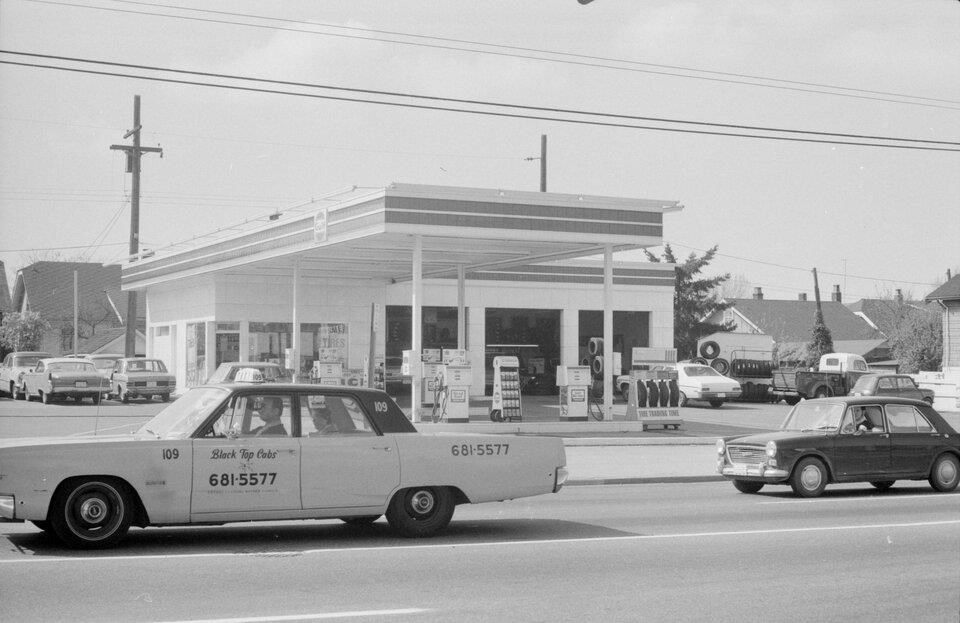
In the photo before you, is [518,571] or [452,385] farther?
[452,385]

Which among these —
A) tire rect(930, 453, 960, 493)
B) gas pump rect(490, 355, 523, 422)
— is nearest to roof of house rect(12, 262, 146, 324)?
gas pump rect(490, 355, 523, 422)

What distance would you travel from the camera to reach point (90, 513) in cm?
1021

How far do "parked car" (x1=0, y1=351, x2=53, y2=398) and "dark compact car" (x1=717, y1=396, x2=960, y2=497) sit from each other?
107 ft

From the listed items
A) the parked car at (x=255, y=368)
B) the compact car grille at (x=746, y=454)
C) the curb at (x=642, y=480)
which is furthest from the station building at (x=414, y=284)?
the compact car grille at (x=746, y=454)

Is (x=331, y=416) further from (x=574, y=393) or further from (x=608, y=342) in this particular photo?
(x=608, y=342)

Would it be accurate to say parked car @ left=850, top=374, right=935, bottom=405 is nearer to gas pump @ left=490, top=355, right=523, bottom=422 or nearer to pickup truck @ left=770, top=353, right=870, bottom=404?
pickup truck @ left=770, top=353, right=870, bottom=404

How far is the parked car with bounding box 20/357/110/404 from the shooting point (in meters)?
38.3

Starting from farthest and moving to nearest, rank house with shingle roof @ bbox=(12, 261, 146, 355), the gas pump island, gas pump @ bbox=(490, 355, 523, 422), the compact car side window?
house with shingle roof @ bbox=(12, 261, 146, 355) → gas pump @ bbox=(490, 355, 523, 422) → the gas pump island → the compact car side window

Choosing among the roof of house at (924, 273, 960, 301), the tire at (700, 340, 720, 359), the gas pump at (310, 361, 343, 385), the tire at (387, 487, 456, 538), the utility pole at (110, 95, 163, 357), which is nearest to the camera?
the tire at (387, 487, 456, 538)

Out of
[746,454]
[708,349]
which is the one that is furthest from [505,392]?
[708,349]

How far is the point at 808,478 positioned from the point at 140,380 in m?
28.0

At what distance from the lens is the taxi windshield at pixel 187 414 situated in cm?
1081

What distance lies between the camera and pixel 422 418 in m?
27.3

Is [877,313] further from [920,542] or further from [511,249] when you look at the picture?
[920,542]
